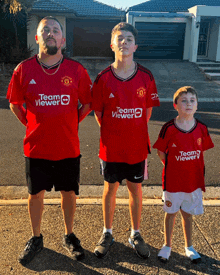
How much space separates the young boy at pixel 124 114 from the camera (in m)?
2.81

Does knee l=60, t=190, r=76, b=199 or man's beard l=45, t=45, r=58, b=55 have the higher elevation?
man's beard l=45, t=45, r=58, b=55

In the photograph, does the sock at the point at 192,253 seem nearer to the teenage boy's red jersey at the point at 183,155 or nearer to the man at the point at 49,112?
the teenage boy's red jersey at the point at 183,155

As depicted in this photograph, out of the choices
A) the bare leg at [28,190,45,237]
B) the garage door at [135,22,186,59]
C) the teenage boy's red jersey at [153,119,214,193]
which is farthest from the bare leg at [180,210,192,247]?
the garage door at [135,22,186,59]

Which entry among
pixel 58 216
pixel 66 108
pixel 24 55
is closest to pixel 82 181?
pixel 58 216

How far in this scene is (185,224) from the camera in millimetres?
2893

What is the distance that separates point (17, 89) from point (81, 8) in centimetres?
2112

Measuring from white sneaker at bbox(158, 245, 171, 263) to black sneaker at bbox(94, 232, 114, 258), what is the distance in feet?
1.67

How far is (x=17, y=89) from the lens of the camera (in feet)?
9.21

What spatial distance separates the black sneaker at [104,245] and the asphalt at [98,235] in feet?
0.18

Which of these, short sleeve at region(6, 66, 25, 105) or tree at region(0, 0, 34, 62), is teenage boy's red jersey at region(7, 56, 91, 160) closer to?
short sleeve at region(6, 66, 25, 105)

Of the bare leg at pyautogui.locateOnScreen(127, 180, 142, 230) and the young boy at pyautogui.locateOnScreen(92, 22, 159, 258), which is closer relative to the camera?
Answer: the young boy at pyautogui.locateOnScreen(92, 22, 159, 258)

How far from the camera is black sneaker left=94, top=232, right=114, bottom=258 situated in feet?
9.43

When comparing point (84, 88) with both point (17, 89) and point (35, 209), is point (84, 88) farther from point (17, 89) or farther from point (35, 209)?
point (35, 209)

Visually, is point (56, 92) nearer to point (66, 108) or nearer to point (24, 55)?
point (66, 108)
